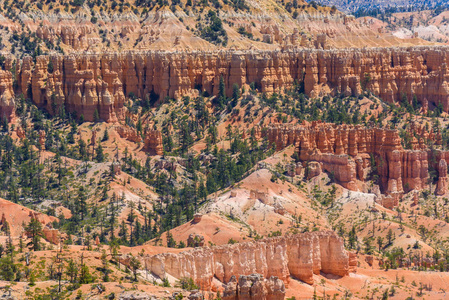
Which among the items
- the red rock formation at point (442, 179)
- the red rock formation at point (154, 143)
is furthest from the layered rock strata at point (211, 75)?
the red rock formation at point (442, 179)

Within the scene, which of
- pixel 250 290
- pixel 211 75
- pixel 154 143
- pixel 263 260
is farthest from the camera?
pixel 211 75

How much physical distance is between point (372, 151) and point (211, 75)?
33779 millimetres

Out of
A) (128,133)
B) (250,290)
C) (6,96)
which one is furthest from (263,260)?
(6,96)

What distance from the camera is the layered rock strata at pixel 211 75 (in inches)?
6521

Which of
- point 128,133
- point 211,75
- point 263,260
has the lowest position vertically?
point 128,133

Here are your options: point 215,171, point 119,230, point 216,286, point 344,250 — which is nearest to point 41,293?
point 216,286

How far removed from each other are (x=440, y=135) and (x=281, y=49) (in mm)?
33234

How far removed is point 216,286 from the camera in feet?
309

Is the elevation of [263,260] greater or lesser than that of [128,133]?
greater

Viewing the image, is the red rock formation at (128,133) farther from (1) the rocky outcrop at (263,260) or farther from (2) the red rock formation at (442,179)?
(1) the rocky outcrop at (263,260)

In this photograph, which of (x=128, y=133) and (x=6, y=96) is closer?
(x=128, y=133)

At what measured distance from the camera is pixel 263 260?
323 ft

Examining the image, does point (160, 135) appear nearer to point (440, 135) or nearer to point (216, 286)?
point (440, 135)

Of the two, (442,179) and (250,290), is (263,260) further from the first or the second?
(442,179)
